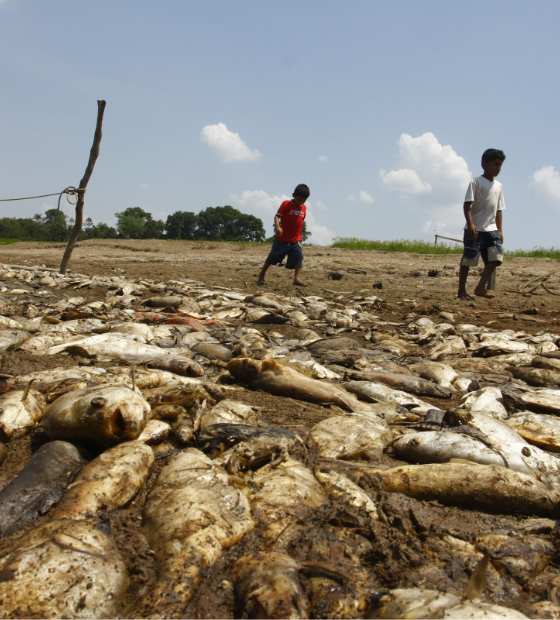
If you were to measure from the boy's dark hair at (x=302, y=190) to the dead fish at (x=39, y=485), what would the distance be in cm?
632

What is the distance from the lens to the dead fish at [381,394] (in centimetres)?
273

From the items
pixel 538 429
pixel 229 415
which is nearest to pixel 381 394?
pixel 538 429

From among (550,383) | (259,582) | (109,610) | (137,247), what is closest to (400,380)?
(550,383)

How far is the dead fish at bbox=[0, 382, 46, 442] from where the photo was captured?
6.30ft

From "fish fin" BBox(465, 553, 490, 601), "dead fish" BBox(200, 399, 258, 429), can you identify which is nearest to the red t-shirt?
"dead fish" BBox(200, 399, 258, 429)

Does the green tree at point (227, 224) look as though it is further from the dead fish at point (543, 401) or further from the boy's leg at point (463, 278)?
the dead fish at point (543, 401)

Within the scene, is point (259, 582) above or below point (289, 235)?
below

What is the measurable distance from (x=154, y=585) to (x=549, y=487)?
1.49 metres

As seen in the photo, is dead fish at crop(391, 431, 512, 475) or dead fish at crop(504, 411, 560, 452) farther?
dead fish at crop(504, 411, 560, 452)

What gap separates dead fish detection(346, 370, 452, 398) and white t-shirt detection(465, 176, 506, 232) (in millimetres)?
3994

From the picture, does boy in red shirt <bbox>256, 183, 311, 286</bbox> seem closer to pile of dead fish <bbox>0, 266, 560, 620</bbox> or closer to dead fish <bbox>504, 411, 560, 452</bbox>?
pile of dead fish <bbox>0, 266, 560, 620</bbox>

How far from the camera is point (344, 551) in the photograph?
4.77ft

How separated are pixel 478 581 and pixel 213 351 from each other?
2475mm

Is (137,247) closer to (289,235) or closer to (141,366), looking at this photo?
(289,235)
